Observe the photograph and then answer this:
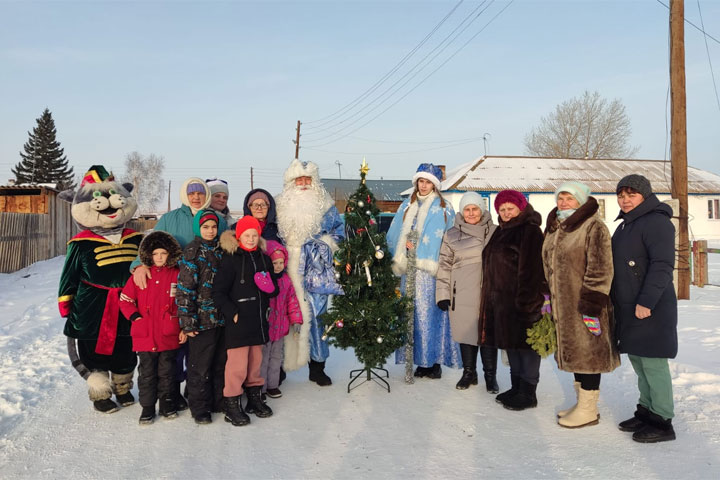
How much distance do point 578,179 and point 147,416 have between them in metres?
27.1

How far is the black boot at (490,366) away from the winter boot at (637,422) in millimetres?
1252

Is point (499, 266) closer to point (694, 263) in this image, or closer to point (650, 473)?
point (650, 473)

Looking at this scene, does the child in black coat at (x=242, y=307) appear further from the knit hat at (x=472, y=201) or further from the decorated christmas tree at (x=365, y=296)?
the knit hat at (x=472, y=201)

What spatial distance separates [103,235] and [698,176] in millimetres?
34418

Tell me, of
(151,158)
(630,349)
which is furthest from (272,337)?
(151,158)

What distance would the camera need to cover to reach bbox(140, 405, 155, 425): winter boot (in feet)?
13.3

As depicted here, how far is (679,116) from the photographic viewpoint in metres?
9.66

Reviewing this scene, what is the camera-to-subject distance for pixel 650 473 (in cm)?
313

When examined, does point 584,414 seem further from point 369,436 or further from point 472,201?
point 472,201

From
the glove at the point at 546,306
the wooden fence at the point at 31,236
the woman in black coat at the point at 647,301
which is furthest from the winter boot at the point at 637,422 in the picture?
the wooden fence at the point at 31,236

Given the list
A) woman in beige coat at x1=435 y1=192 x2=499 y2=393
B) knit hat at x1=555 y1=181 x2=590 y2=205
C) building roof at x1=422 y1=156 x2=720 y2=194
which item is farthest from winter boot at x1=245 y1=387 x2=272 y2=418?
building roof at x1=422 y1=156 x2=720 y2=194

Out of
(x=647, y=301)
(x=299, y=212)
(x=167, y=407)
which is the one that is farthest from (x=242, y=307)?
(x=647, y=301)

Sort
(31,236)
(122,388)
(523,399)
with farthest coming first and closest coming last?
(31,236) → (122,388) → (523,399)

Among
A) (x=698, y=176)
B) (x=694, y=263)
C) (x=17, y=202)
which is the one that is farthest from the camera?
(x=698, y=176)
